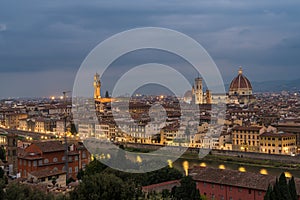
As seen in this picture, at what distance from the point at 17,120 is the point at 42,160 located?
22893mm

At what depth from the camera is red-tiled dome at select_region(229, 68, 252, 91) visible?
4641 cm

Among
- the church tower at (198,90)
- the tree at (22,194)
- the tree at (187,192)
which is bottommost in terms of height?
the tree at (187,192)

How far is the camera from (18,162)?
9734 mm

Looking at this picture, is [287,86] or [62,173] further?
[287,86]

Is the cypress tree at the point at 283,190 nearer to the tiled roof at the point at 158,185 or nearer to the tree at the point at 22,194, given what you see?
the tiled roof at the point at 158,185

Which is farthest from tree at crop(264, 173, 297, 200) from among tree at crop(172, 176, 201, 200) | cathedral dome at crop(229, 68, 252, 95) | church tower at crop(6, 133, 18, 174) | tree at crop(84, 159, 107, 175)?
cathedral dome at crop(229, 68, 252, 95)

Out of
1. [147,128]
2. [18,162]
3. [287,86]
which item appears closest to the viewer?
[18,162]

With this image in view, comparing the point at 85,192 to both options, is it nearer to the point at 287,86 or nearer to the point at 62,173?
the point at 62,173

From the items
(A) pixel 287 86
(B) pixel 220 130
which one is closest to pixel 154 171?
(B) pixel 220 130

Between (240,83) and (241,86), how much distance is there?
0.34 m

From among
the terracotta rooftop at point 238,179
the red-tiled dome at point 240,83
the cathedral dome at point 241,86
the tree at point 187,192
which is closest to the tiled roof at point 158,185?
the terracotta rooftop at point 238,179

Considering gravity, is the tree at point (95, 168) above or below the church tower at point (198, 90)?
below

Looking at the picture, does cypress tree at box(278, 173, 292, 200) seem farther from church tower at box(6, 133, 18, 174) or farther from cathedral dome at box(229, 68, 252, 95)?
cathedral dome at box(229, 68, 252, 95)

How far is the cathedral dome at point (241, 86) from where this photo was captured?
4628 centimetres
